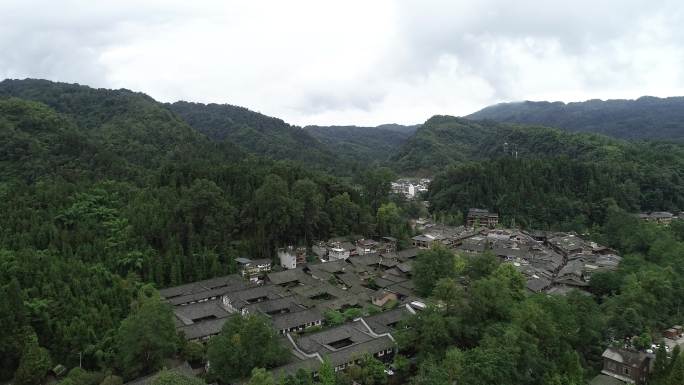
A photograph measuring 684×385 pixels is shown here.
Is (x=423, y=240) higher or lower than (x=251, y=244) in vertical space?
lower

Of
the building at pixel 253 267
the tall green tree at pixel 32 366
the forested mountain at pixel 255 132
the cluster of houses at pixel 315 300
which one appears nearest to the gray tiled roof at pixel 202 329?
the cluster of houses at pixel 315 300

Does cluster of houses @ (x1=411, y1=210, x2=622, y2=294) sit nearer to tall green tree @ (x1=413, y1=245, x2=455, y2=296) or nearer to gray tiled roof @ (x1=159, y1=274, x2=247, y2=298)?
→ tall green tree @ (x1=413, y1=245, x2=455, y2=296)

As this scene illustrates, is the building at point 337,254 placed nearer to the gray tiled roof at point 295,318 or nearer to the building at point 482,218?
the gray tiled roof at point 295,318

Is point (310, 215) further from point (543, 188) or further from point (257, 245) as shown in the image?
point (543, 188)

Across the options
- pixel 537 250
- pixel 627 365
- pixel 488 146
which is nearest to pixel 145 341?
pixel 627 365

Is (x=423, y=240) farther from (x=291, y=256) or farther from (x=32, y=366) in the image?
(x=32, y=366)

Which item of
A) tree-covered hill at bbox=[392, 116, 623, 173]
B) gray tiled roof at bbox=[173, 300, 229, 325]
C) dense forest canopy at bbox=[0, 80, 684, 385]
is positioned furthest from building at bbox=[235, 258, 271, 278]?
tree-covered hill at bbox=[392, 116, 623, 173]
